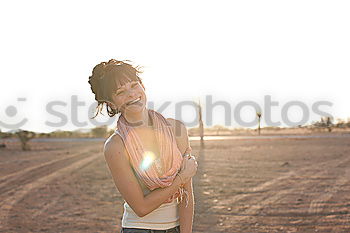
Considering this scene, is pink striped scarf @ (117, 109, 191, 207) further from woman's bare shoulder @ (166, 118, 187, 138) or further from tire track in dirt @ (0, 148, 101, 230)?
tire track in dirt @ (0, 148, 101, 230)

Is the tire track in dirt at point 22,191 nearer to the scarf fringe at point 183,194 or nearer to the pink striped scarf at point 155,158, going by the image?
the scarf fringe at point 183,194

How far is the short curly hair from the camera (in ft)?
8.84

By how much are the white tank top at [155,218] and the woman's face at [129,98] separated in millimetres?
388

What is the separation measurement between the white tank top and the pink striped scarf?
116mm

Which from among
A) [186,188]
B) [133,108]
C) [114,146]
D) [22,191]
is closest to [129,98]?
[133,108]

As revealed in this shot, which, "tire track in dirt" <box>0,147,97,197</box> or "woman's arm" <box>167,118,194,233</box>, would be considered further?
"tire track in dirt" <box>0,147,97,197</box>

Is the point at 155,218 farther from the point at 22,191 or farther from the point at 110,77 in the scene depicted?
the point at 22,191

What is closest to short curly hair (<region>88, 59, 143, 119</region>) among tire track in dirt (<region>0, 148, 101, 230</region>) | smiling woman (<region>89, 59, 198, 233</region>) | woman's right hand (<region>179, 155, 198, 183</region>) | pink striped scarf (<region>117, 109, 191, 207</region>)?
smiling woman (<region>89, 59, 198, 233</region>)

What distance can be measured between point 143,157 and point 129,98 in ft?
1.05

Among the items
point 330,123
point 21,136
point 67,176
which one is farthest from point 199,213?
point 330,123

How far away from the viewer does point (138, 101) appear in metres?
2.71

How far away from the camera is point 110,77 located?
8.85 ft

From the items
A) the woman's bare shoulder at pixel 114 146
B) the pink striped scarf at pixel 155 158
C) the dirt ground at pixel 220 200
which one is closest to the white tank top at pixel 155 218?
the pink striped scarf at pixel 155 158

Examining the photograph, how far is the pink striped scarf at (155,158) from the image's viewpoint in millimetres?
2586
